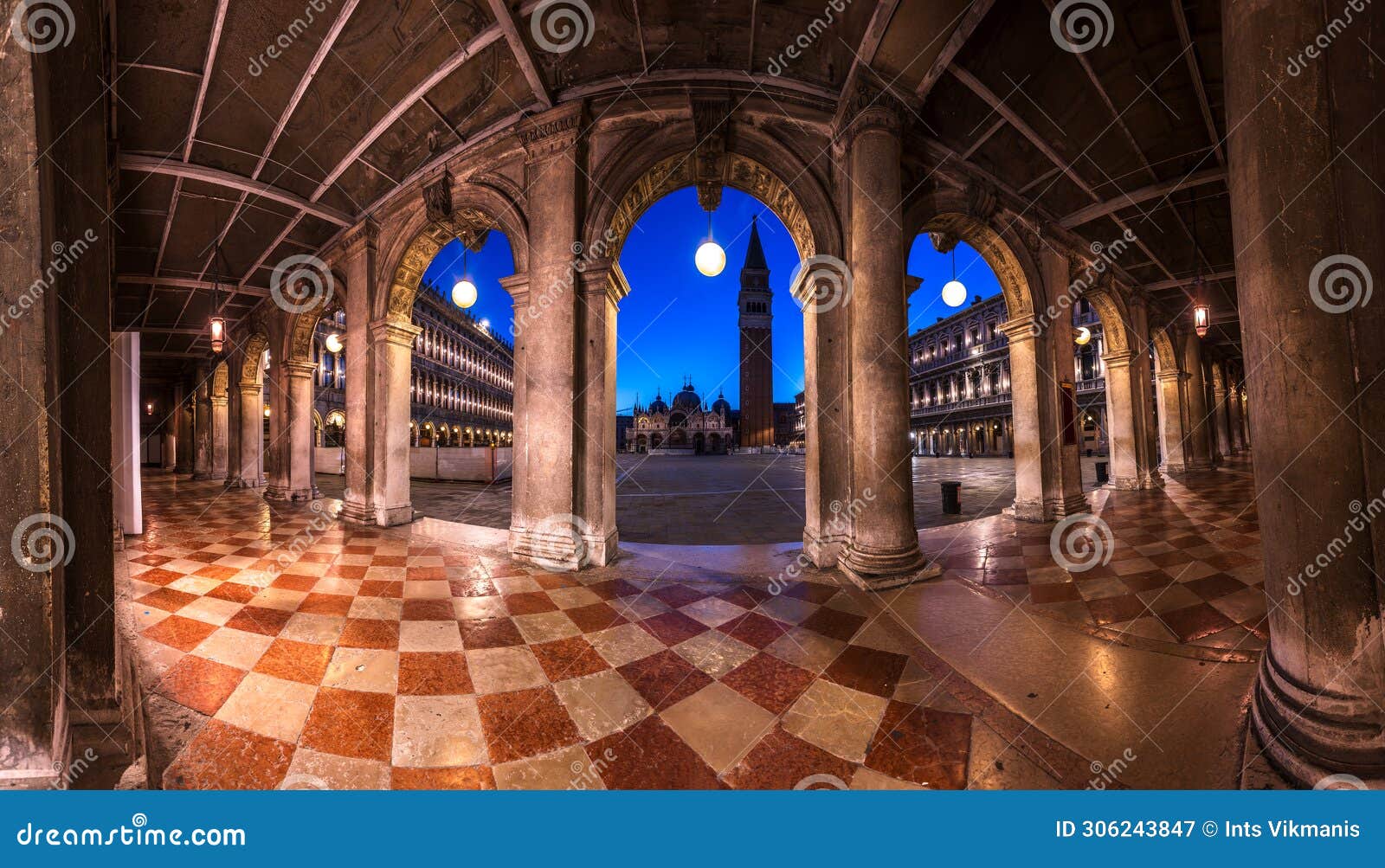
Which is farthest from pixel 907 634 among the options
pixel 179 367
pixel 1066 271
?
pixel 179 367

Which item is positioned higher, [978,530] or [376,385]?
[376,385]

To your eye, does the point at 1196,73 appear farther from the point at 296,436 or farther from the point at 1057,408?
the point at 296,436

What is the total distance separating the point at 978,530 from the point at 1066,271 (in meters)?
5.15

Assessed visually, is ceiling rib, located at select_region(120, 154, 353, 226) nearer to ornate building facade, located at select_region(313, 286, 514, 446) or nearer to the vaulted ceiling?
the vaulted ceiling

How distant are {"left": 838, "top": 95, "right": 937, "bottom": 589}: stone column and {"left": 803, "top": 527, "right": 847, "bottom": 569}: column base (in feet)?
0.36

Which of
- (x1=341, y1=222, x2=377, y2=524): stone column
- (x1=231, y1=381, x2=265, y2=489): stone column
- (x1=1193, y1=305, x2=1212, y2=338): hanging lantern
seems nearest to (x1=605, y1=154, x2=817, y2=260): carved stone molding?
(x1=341, y1=222, x2=377, y2=524): stone column

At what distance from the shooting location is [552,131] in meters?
5.22

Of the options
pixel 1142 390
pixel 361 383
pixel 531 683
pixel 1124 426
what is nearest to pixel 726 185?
pixel 531 683

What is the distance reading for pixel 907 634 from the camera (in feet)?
9.98

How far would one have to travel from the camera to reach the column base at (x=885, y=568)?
4090mm

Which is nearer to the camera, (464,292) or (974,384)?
(464,292)

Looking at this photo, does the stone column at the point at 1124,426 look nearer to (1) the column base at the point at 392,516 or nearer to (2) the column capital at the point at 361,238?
(1) the column base at the point at 392,516

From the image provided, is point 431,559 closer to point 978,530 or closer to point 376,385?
point 376,385

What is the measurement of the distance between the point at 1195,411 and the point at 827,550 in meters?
17.6
